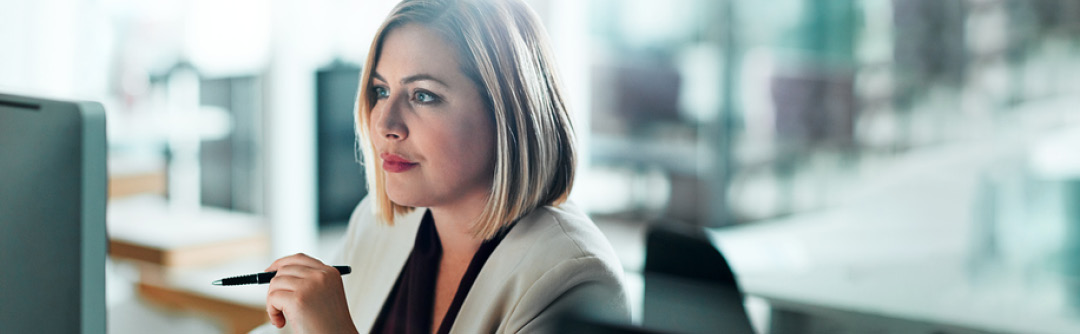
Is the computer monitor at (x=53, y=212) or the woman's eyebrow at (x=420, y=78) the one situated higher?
the woman's eyebrow at (x=420, y=78)

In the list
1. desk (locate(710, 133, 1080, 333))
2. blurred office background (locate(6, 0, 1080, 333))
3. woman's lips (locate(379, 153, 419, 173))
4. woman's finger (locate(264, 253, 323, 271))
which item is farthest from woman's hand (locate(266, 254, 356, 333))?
desk (locate(710, 133, 1080, 333))

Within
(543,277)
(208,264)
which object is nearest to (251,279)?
(543,277)

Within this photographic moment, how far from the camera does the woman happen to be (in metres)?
0.59

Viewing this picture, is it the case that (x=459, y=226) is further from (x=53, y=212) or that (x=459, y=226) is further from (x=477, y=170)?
(x=53, y=212)

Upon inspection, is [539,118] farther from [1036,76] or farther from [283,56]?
[1036,76]

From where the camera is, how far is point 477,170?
0.61 m

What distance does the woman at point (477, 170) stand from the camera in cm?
59

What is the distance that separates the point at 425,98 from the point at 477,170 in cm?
6

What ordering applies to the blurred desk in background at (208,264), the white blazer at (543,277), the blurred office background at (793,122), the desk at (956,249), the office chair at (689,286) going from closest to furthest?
the white blazer at (543,277), the office chair at (689,286), the blurred desk in background at (208,264), the blurred office background at (793,122), the desk at (956,249)

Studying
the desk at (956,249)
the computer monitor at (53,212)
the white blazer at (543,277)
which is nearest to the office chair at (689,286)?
the white blazer at (543,277)

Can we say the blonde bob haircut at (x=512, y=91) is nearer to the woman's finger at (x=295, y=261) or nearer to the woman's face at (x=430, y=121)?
the woman's face at (x=430, y=121)

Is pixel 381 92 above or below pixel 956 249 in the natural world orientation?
above

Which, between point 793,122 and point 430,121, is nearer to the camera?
point 430,121

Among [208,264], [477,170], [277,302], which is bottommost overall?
[208,264]
